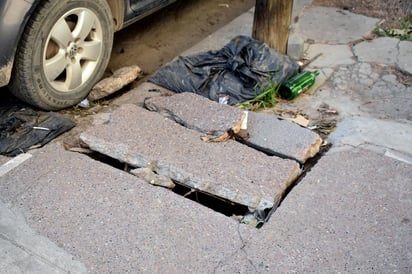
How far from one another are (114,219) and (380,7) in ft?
12.9

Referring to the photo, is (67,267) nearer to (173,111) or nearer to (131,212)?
(131,212)

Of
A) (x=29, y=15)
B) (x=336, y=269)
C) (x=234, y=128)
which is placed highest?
(x=29, y=15)

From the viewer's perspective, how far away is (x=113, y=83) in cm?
391

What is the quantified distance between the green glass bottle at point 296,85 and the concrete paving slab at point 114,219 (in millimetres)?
1512

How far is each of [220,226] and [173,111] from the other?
1093 mm

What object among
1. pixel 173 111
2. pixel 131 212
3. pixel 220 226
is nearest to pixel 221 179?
pixel 220 226

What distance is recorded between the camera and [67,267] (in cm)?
245

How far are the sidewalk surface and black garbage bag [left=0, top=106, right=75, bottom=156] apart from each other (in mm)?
129

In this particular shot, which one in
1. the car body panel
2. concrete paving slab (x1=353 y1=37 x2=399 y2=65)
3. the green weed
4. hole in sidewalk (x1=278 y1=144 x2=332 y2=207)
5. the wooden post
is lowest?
hole in sidewalk (x1=278 y1=144 x2=332 y2=207)

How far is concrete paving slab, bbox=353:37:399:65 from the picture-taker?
444 centimetres

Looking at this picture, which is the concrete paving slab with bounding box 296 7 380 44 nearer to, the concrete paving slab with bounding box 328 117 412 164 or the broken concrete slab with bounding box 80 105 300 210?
the concrete paving slab with bounding box 328 117 412 164

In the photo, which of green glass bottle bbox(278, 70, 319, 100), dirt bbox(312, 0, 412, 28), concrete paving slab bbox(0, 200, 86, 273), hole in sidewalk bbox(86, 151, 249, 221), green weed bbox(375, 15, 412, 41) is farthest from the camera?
dirt bbox(312, 0, 412, 28)

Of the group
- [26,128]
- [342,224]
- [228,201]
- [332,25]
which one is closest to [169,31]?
[332,25]

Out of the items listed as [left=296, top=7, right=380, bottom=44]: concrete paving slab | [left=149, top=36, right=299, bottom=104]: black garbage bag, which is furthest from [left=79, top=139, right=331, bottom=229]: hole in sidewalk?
[left=296, top=7, right=380, bottom=44]: concrete paving slab
